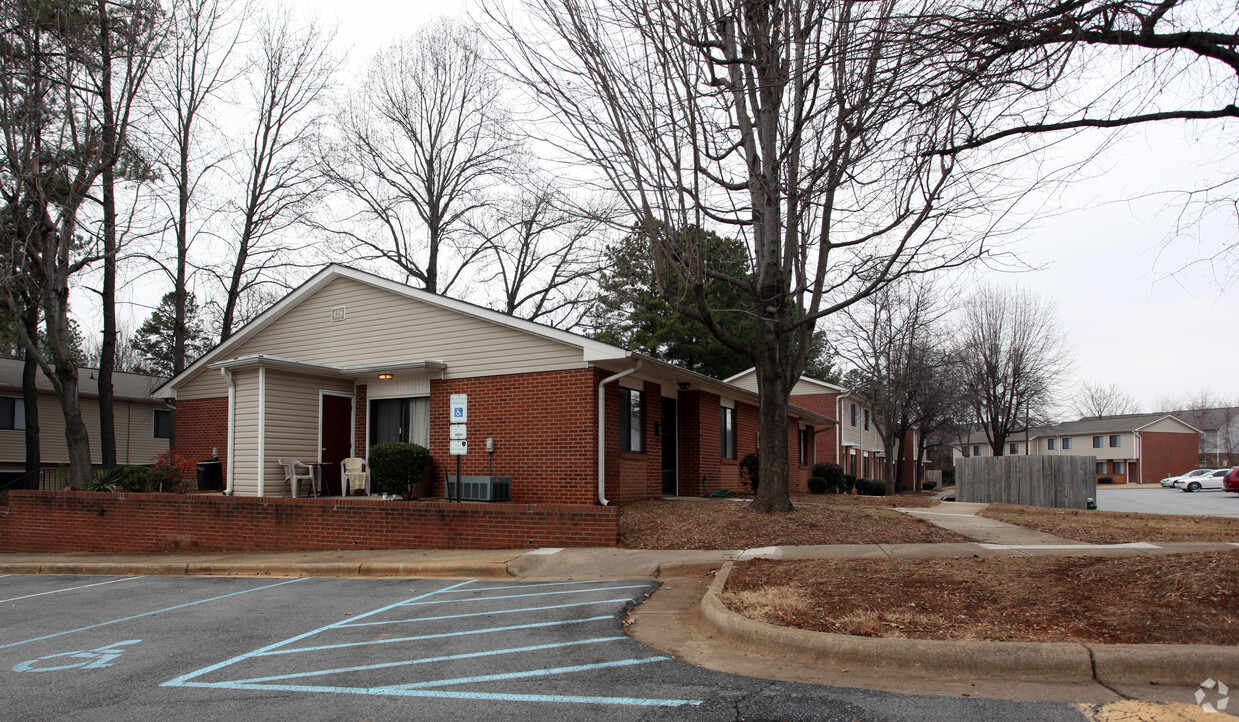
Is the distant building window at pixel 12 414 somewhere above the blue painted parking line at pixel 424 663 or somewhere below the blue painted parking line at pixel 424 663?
above

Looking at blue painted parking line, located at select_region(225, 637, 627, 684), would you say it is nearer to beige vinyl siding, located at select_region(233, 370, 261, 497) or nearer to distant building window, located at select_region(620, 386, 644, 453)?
distant building window, located at select_region(620, 386, 644, 453)

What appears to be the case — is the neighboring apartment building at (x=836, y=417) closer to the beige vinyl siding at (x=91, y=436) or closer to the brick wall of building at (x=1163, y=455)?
the beige vinyl siding at (x=91, y=436)

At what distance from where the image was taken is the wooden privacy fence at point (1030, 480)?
24297 mm

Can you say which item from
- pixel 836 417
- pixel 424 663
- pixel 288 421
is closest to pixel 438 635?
pixel 424 663

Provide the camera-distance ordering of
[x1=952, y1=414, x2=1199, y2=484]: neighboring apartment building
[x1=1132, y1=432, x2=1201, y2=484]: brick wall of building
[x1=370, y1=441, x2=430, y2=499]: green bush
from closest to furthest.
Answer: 1. [x1=370, y1=441, x2=430, y2=499]: green bush
2. [x1=952, y1=414, x2=1199, y2=484]: neighboring apartment building
3. [x1=1132, y1=432, x2=1201, y2=484]: brick wall of building

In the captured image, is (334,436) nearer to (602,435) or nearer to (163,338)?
(602,435)

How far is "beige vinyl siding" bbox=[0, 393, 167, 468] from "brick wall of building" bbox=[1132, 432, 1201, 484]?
71.8 m

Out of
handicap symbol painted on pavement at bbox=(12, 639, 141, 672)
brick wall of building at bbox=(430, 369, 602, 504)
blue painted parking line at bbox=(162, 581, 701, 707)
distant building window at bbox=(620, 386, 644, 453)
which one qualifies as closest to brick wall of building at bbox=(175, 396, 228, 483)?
brick wall of building at bbox=(430, 369, 602, 504)

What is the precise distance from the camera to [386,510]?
13.2 metres

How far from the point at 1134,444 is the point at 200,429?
234ft

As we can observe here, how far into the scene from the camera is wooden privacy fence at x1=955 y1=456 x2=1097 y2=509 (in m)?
24.3

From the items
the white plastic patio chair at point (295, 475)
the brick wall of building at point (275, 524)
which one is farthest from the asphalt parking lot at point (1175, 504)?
the white plastic patio chair at point (295, 475)

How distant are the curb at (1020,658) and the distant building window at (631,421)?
418 inches

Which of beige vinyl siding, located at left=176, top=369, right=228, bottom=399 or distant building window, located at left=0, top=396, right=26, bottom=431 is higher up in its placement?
beige vinyl siding, located at left=176, top=369, right=228, bottom=399
